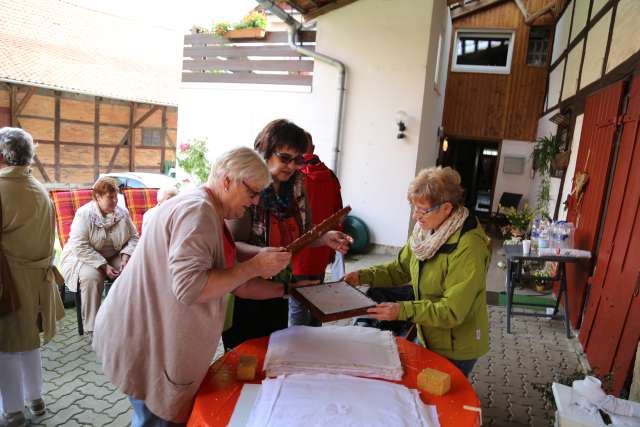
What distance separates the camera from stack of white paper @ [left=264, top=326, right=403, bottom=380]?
1.47 metres

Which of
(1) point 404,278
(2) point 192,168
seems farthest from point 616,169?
(2) point 192,168

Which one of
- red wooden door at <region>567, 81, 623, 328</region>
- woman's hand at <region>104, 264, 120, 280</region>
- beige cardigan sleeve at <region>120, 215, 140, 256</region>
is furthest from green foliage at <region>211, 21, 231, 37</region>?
red wooden door at <region>567, 81, 623, 328</region>

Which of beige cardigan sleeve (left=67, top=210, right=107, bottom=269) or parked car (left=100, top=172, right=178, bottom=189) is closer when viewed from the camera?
beige cardigan sleeve (left=67, top=210, right=107, bottom=269)

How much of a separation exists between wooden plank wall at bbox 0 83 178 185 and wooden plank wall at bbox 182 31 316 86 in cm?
486

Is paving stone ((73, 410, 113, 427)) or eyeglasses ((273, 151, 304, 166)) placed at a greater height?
eyeglasses ((273, 151, 304, 166))

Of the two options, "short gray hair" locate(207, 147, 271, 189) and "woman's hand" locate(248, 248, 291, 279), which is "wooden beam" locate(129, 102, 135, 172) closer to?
"short gray hair" locate(207, 147, 271, 189)

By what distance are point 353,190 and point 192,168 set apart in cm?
353

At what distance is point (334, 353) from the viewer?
1.55 meters

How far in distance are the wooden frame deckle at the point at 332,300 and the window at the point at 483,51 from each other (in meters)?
11.5

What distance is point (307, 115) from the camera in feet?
25.0

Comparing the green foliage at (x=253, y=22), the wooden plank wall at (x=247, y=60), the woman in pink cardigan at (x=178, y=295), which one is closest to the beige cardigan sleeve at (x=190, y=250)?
the woman in pink cardigan at (x=178, y=295)

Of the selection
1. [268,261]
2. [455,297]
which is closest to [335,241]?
[455,297]

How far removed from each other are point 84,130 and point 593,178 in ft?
41.2

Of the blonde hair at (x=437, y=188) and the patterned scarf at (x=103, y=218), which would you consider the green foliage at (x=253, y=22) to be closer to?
the patterned scarf at (x=103, y=218)
